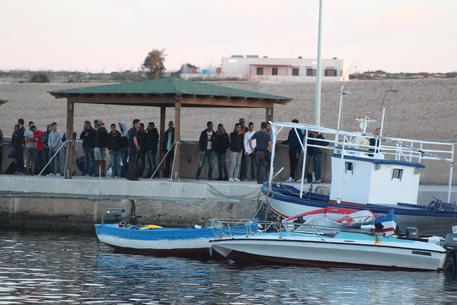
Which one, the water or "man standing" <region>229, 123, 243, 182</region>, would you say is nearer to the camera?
the water

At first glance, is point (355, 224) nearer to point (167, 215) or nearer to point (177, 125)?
point (167, 215)

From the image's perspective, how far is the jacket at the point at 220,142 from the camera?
3572cm

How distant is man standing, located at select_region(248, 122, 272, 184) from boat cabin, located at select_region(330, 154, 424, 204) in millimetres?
4958

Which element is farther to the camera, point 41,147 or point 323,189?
point 41,147

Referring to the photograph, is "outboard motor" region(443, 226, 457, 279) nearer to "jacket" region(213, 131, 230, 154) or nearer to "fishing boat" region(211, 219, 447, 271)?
"fishing boat" region(211, 219, 447, 271)

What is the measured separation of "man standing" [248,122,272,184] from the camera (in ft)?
113

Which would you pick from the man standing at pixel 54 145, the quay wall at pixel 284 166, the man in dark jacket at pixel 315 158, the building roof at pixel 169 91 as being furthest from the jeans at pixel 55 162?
the man in dark jacket at pixel 315 158

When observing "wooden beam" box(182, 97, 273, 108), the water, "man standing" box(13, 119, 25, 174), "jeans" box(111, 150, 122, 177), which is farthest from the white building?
the water

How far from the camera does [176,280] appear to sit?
76.7 feet

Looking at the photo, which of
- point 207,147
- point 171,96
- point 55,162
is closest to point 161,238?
point 171,96

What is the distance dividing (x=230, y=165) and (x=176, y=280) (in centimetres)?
1369

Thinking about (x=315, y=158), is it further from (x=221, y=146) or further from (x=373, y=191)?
(x=373, y=191)

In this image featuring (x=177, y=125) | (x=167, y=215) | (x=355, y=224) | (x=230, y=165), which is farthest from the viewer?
(x=230, y=165)

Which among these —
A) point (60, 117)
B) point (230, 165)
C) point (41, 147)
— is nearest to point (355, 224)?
point (230, 165)
